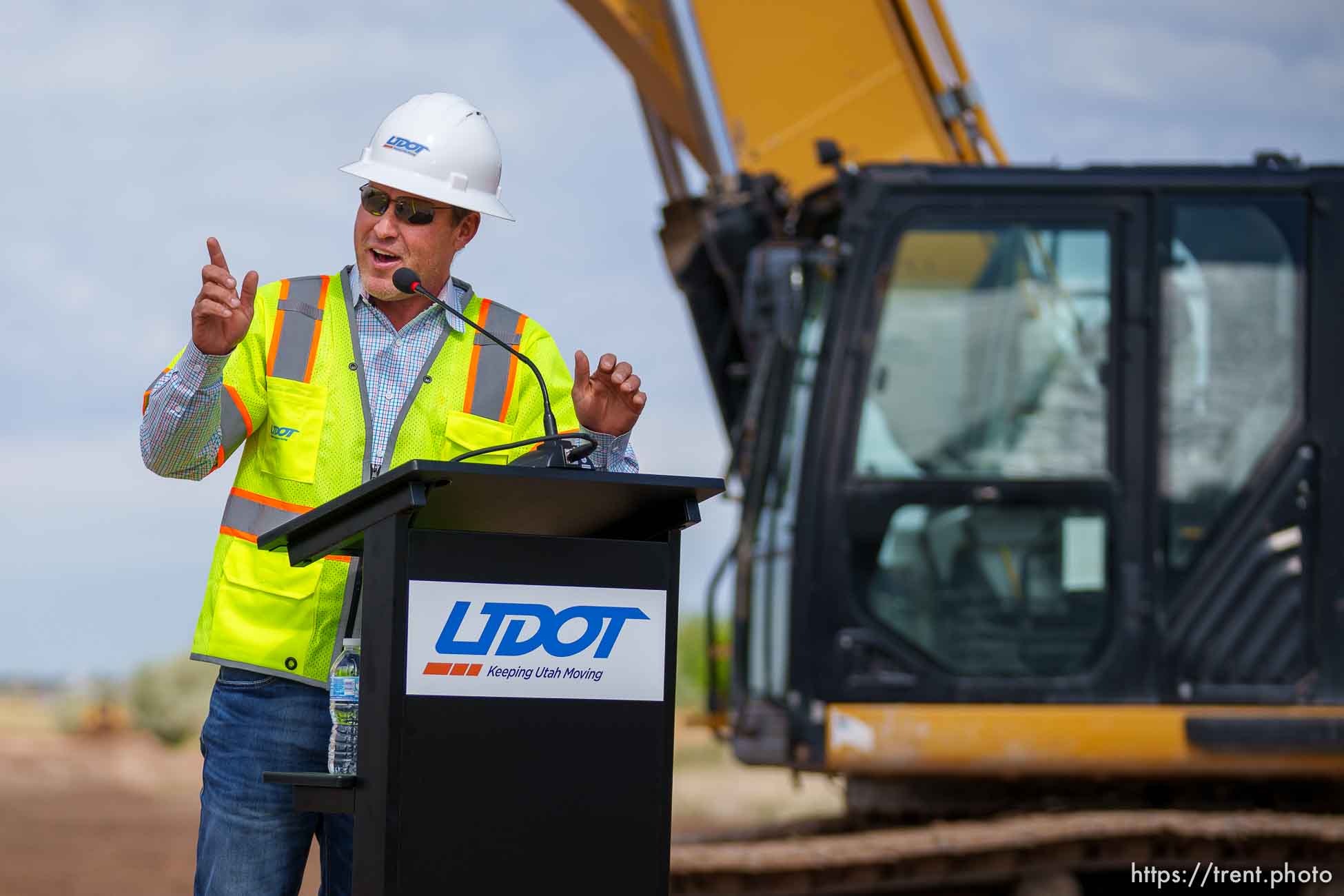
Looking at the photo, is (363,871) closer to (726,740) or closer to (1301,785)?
(726,740)

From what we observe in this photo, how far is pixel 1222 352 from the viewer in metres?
5.55

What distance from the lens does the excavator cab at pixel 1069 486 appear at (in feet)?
17.6

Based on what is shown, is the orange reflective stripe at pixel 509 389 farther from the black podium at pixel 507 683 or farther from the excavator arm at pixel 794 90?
the excavator arm at pixel 794 90

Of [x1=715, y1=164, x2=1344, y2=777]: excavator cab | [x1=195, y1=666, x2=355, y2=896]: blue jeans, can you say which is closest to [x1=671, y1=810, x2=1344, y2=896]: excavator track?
[x1=715, y1=164, x2=1344, y2=777]: excavator cab

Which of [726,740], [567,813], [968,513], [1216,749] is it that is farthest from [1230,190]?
[567,813]

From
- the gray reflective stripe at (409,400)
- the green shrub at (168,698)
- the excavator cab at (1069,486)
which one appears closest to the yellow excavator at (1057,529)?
the excavator cab at (1069,486)

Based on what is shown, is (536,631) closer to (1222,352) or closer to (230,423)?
(230,423)

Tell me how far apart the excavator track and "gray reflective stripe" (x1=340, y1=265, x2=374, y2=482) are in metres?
3.15

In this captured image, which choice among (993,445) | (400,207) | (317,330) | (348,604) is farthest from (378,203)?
(993,445)

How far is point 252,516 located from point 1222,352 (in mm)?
3799

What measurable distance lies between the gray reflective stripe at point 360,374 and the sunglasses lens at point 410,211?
0.54ft

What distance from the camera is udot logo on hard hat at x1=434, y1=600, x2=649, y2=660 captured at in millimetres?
2260

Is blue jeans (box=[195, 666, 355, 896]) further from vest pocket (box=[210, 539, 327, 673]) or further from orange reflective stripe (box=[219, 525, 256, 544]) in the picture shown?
orange reflective stripe (box=[219, 525, 256, 544])

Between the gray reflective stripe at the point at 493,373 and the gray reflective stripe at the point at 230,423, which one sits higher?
the gray reflective stripe at the point at 493,373
